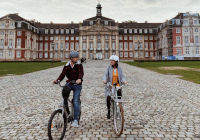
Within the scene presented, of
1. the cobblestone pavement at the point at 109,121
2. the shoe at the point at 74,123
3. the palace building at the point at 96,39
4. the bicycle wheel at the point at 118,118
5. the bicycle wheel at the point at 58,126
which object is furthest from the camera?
the palace building at the point at 96,39

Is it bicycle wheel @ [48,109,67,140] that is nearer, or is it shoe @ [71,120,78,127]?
bicycle wheel @ [48,109,67,140]

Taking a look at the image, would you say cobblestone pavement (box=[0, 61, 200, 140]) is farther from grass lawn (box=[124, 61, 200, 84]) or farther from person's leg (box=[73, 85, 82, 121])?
grass lawn (box=[124, 61, 200, 84])

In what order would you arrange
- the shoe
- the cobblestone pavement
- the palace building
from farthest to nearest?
the palace building
the shoe
the cobblestone pavement

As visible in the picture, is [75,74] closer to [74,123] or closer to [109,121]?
[74,123]

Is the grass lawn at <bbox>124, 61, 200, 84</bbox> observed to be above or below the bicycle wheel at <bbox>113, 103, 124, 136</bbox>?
above

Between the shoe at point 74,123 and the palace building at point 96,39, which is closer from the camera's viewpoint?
the shoe at point 74,123

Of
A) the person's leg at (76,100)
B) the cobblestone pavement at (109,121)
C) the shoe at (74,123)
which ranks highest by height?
the person's leg at (76,100)

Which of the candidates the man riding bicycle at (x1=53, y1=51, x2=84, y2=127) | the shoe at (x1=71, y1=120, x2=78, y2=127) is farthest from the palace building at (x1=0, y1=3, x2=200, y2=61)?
the shoe at (x1=71, y1=120, x2=78, y2=127)

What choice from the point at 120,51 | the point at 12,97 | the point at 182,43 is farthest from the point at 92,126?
the point at 120,51

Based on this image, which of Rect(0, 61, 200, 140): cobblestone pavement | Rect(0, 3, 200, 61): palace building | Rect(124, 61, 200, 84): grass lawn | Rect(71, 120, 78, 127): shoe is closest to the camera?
Rect(0, 61, 200, 140): cobblestone pavement

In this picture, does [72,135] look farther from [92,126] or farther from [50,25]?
[50,25]

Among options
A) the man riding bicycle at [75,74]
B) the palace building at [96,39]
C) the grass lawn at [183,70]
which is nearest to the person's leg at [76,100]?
the man riding bicycle at [75,74]

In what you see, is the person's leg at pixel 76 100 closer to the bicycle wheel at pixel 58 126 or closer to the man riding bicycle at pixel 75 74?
the man riding bicycle at pixel 75 74

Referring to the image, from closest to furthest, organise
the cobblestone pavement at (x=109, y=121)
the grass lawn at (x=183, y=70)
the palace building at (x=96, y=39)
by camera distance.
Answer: the cobblestone pavement at (x=109, y=121) → the grass lawn at (x=183, y=70) → the palace building at (x=96, y=39)
